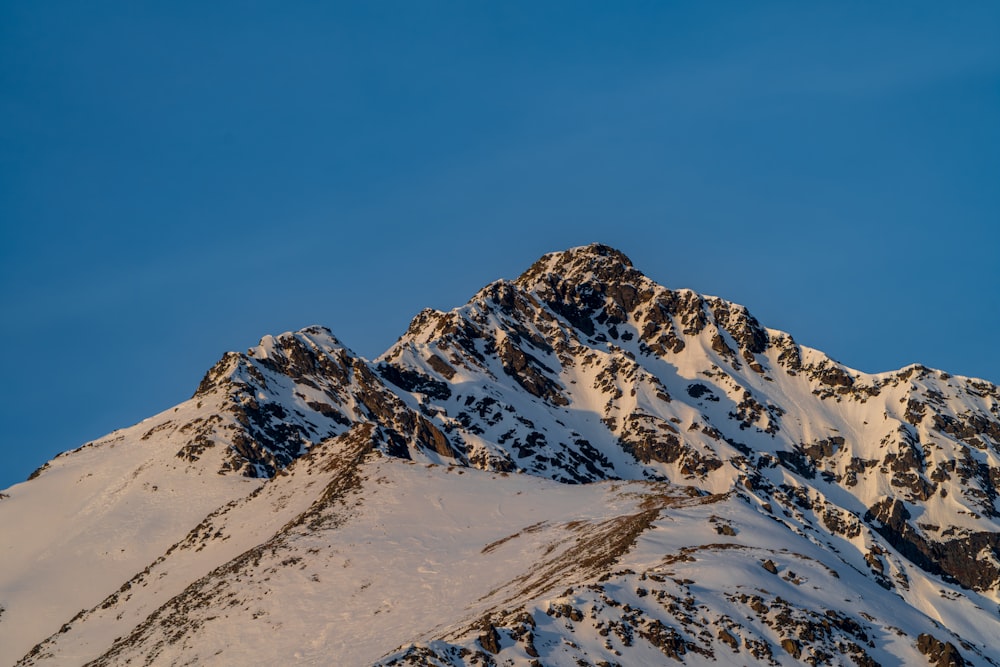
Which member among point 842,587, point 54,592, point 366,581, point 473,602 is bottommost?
point 842,587

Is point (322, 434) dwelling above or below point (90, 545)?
above

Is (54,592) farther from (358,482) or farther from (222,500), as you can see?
(358,482)

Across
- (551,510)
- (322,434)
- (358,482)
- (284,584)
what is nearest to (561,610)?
(284,584)

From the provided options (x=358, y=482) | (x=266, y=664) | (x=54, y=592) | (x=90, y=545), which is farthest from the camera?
(x=90, y=545)

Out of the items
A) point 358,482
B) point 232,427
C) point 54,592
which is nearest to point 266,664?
point 358,482

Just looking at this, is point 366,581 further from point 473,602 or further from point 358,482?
point 358,482

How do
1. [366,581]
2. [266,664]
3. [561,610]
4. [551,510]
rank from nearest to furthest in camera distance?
1. [561,610]
2. [266,664]
3. [366,581]
4. [551,510]

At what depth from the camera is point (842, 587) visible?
254 ft

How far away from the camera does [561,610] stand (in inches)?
2704

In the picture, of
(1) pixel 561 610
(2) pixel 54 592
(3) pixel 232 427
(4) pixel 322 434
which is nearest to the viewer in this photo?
(1) pixel 561 610

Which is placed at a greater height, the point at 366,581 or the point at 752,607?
the point at 366,581

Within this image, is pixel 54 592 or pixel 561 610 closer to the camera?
pixel 561 610

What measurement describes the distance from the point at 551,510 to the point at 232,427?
79.2 meters

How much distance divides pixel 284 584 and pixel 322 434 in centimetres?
10050
